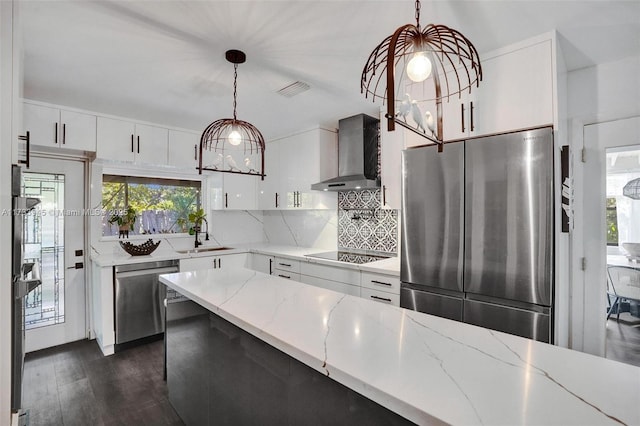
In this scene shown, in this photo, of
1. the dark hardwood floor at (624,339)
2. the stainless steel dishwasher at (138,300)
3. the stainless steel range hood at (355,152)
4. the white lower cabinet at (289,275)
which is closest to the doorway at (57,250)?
the stainless steel dishwasher at (138,300)

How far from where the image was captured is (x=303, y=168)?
12.3 feet

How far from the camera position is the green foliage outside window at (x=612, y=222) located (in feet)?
7.22

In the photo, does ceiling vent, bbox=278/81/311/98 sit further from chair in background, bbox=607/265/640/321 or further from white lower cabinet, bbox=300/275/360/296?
chair in background, bbox=607/265/640/321

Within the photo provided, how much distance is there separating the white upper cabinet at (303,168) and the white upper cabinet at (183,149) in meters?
0.99

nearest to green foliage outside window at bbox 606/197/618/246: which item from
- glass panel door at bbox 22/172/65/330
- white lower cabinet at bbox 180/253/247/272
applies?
white lower cabinet at bbox 180/253/247/272

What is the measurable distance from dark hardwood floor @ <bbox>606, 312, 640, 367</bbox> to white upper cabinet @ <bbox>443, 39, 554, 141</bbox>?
149 cm

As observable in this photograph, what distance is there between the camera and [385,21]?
169cm

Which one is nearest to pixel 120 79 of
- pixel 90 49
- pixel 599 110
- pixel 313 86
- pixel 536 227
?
pixel 90 49

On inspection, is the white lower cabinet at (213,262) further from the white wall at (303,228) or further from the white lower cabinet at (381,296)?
the white lower cabinet at (381,296)

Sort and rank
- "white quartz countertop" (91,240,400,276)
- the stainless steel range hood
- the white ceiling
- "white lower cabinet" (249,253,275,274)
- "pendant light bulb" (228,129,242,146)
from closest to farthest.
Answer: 1. the white ceiling
2. "pendant light bulb" (228,129,242,146)
3. "white quartz countertop" (91,240,400,276)
4. the stainless steel range hood
5. "white lower cabinet" (249,253,275,274)

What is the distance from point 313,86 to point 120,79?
57.3 inches

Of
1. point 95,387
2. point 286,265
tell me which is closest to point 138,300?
point 95,387

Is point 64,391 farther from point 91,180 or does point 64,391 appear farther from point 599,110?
point 599,110

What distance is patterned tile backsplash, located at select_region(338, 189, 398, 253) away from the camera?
3.38 m
